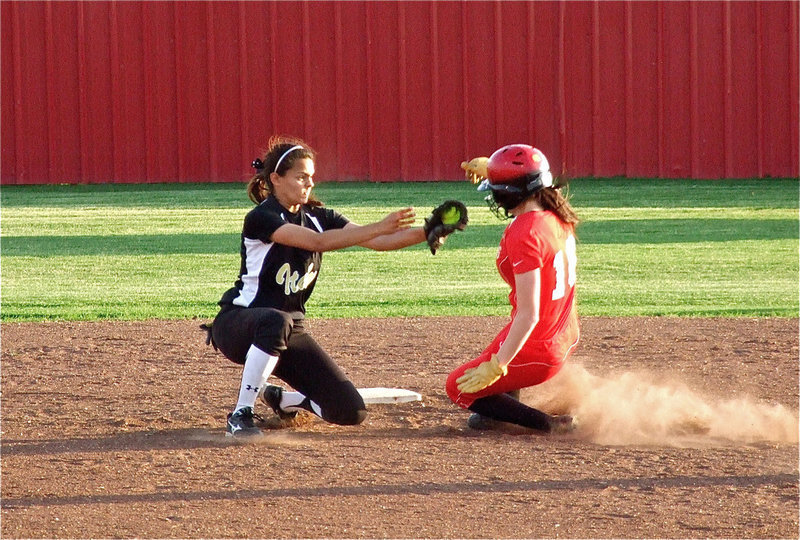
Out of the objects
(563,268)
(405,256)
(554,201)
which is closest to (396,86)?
(405,256)

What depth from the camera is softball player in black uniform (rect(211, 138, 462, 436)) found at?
505 cm

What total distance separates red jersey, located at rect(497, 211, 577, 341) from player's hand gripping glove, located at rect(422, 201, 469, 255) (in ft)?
0.64

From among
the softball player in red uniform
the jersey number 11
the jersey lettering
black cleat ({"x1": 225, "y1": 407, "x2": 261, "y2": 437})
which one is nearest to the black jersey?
the jersey lettering

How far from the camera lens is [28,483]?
4.39m

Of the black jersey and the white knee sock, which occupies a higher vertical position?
the black jersey

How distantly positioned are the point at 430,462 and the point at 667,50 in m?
17.3

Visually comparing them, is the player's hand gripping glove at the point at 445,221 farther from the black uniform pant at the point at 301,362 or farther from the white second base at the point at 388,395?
the white second base at the point at 388,395

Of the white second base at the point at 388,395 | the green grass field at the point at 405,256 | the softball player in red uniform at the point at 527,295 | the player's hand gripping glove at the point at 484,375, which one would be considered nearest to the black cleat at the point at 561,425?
the softball player in red uniform at the point at 527,295

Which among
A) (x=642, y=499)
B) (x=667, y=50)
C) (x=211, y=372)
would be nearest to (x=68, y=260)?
(x=211, y=372)

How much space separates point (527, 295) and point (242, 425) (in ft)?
4.36

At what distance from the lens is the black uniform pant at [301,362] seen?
516 centimetres

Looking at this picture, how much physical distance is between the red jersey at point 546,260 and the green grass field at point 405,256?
4.09 m

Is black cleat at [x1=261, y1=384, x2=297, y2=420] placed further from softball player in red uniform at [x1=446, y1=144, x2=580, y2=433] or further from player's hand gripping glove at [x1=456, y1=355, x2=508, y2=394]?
player's hand gripping glove at [x1=456, y1=355, x2=508, y2=394]

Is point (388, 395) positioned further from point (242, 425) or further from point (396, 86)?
point (396, 86)
